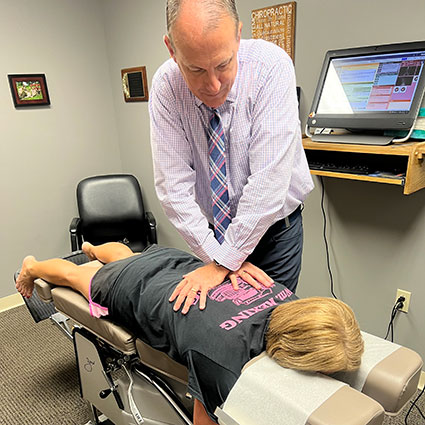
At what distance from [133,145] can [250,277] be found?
2146 mm

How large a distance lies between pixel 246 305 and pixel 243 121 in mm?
536

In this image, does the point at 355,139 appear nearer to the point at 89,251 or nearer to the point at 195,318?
the point at 195,318

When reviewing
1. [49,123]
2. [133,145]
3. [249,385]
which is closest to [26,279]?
[249,385]

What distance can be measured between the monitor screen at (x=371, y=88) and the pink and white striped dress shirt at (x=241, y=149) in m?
0.47

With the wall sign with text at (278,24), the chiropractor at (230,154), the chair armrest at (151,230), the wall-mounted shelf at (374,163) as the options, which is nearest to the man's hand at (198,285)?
the chiropractor at (230,154)

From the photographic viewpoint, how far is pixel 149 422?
1.36 meters

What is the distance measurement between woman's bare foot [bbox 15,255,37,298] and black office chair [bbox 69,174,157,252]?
956mm

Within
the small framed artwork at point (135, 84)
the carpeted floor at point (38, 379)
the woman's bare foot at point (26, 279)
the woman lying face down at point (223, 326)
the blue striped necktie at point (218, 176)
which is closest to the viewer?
the woman lying face down at point (223, 326)

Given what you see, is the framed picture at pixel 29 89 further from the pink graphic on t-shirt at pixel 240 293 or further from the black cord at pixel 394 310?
the black cord at pixel 394 310

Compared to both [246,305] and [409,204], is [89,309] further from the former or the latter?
[409,204]

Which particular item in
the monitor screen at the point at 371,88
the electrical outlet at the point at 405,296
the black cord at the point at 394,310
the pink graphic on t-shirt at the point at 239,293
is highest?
the monitor screen at the point at 371,88

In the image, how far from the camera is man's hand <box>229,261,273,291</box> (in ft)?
3.84

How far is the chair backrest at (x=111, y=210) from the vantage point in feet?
9.08

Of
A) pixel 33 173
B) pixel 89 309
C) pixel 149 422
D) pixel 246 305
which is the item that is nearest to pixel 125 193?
pixel 33 173
